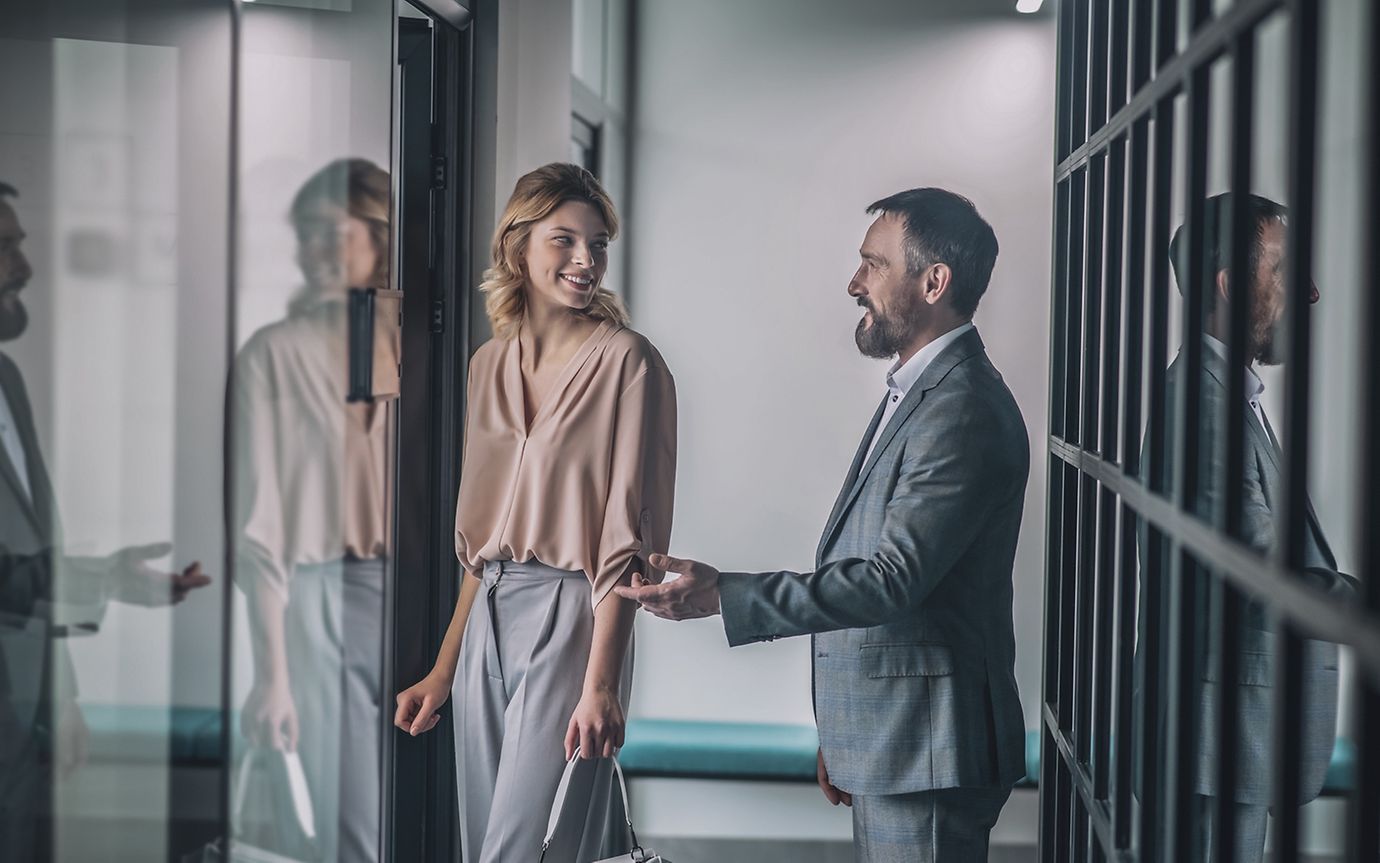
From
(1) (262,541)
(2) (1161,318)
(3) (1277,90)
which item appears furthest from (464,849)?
(3) (1277,90)

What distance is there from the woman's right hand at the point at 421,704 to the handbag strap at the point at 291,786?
0.42m

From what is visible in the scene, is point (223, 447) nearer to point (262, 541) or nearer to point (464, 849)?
point (262, 541)

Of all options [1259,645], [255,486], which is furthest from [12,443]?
[1259,645]

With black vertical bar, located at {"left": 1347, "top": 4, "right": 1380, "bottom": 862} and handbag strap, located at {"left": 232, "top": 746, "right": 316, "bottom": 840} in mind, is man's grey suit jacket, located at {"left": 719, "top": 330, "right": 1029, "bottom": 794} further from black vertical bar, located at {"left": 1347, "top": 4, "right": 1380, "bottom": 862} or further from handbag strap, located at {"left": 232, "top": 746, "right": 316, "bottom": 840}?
black vertical bar, located at {"left": 1347, "top": 4, "right": 1380, "bottom": 862}

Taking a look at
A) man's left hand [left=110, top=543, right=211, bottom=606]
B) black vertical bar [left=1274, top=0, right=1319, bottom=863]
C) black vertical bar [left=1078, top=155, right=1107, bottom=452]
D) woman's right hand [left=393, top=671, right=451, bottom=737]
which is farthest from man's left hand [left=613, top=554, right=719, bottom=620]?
black vertical bar [left=1274, top=0, right=1319, bottom=863]

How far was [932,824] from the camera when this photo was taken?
1.96 m

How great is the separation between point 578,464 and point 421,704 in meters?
0.54

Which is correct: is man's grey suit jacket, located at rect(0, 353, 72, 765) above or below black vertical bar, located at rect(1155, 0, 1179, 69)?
below

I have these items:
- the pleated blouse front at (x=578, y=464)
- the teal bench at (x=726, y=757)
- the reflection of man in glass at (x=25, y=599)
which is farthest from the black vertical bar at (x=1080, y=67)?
the teal bench at (x=726, y=757)

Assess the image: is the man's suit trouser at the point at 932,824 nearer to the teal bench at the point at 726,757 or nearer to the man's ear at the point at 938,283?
the man's ear at the point at 938,283

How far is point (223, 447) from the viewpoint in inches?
55.0

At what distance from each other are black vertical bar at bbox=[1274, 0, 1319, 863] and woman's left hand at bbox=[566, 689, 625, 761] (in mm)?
1415

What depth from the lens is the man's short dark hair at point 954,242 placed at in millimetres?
2090

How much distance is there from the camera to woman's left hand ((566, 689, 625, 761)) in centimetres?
201
